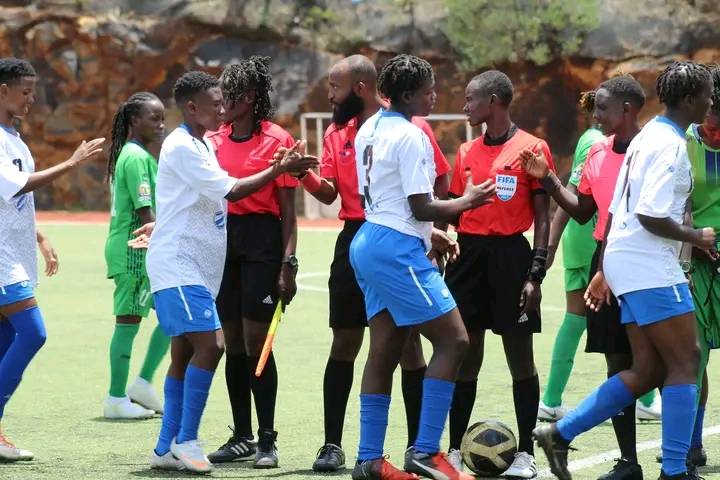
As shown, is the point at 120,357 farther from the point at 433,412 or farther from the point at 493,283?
the point at 433,412

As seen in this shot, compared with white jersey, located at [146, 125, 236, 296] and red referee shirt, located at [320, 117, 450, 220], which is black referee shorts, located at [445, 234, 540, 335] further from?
white jersey, located at [146, 125, 236, 296]

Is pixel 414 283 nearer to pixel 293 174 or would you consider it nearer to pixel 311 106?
pixel 293 174

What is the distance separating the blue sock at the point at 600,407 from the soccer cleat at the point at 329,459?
4.38 ft

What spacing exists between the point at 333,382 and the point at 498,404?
208cm

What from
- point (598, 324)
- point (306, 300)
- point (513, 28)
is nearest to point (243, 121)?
point (598, 324)

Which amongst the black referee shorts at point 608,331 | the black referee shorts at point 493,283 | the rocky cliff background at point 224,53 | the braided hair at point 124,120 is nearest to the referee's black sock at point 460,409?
the black referee shorts at point 493,283

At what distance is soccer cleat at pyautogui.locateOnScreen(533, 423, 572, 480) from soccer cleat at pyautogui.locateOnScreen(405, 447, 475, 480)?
1.41ft

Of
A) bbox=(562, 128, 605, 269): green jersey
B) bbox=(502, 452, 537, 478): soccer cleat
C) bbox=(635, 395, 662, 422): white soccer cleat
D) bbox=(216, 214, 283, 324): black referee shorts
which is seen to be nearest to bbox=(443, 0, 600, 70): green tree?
bbox=(562, 128, 605, 269): green jersey

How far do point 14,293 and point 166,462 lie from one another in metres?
1.29

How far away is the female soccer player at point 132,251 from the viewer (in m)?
9.18

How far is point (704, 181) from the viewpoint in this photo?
7078 mm

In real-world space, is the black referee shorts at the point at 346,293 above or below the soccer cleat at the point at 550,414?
above

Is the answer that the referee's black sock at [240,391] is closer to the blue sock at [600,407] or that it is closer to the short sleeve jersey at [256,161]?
the short sleeve jersey at [256,161]

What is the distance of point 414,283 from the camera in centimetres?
651
